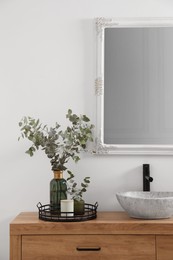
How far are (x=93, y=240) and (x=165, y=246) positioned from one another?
0.36 meters

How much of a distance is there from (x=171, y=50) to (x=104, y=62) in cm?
40

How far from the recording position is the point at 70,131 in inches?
102

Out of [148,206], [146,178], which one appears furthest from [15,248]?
[146,178]

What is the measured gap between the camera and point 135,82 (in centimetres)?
277

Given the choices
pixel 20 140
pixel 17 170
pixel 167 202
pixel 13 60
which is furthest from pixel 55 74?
pixel 167 202

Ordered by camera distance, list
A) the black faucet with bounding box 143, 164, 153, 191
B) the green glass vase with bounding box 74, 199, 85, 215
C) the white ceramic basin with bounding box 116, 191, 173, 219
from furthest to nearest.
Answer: the black faucet with bounding box 143, 164, 153, 191 < the green glass vase with bounding box 74, 199, 85, 215 < the white ceramic basin with bounding box 116, 191, 173, 219

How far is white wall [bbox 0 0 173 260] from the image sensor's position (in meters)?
2.75

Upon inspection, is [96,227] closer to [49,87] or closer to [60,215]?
[60,215]

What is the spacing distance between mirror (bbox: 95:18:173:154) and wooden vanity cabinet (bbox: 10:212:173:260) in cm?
59

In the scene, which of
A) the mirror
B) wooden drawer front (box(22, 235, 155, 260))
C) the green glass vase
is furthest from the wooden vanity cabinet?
the mirror

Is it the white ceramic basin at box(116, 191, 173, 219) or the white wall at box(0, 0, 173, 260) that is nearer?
the white ceramic basin at box(116, 191, 173, 219)

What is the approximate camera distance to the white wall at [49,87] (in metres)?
2.75

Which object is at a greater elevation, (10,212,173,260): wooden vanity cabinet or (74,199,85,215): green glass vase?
(74,199,85,215): green glass vase

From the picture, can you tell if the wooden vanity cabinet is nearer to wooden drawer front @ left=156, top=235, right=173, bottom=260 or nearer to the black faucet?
wooden drawer front @ left=156, top=235, right=173, bottom=260
